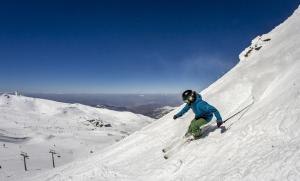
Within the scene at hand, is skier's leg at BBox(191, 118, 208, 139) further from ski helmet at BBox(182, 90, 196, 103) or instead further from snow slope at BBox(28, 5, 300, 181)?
ski helmet at BBox(182, 90, 196, 103)

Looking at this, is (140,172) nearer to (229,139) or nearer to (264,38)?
(229,139)

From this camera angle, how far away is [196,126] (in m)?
14.2

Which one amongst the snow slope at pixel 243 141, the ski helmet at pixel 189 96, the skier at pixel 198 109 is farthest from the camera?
the ski helmet at pixel 189 96

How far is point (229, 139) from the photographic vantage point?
42.9ft

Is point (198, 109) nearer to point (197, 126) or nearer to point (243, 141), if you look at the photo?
point (197, 126)

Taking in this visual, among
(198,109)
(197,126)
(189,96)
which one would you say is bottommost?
(197,126)

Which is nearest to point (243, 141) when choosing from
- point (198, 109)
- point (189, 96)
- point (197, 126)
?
point (197, 126)

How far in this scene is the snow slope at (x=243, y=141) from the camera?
10109 mm

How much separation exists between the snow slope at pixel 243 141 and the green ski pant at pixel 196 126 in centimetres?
39

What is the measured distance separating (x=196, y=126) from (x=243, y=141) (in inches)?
98.7

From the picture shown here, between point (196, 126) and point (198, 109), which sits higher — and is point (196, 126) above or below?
below

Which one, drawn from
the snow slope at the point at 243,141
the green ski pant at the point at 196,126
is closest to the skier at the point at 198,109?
the green ski pant at the point at 196,126

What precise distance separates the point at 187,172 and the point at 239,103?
800 cm

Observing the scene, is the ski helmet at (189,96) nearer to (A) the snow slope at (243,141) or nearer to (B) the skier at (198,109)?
(B) the skier at (198,109)
